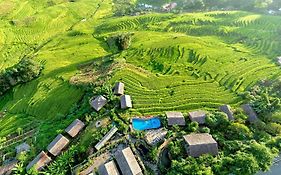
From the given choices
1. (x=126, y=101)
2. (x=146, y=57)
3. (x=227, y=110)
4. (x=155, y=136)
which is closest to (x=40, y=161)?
(x=126, y=101)

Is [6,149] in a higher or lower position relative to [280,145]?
lower

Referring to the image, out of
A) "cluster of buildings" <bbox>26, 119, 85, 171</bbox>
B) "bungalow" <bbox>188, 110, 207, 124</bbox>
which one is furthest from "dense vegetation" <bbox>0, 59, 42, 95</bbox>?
"bungalow" <bbox>188, 110, 207, 124</bbox>

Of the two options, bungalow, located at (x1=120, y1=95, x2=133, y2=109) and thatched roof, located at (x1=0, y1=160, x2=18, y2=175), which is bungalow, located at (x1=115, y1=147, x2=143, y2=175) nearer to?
bungalow, located at (x1=120, y1=95, x2=133, y2=109)

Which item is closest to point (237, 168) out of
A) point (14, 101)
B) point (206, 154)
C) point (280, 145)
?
point (206, 154)

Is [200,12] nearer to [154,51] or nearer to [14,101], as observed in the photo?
[154,51]

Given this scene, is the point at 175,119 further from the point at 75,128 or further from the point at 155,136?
the point at 75,128

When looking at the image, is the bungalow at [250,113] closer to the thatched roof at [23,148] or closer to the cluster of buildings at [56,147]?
the cluster of buildings at [56,147]
